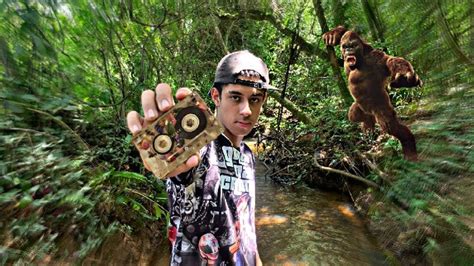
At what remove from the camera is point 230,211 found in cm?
117

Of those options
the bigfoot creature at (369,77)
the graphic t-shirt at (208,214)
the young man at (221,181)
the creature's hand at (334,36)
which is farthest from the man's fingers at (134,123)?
the creature's hand at (334,36)

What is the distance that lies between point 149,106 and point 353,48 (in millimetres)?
3110

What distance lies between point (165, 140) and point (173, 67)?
473 cm

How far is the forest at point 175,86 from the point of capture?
3.21 ft

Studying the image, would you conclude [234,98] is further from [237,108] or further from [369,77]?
[369,77]

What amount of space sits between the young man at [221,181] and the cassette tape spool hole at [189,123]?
5 centimetres

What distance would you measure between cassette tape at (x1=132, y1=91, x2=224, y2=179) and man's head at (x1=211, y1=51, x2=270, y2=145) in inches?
12.4

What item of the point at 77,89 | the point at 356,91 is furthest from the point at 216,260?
the point at 356,91

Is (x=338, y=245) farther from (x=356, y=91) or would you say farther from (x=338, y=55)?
(x=338, y=55)

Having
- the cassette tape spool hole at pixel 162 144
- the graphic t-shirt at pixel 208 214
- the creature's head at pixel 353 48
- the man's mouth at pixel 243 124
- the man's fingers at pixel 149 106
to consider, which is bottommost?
the graphic t-shirt at pixel 208 214

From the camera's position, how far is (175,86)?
5.25 meters

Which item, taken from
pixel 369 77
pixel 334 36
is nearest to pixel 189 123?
pixel 369 77

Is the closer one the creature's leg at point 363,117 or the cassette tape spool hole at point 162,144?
the cassette tape spool hole at point 162,144

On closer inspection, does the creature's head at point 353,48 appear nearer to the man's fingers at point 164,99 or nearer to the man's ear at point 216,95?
the man's ear at point 216,95
